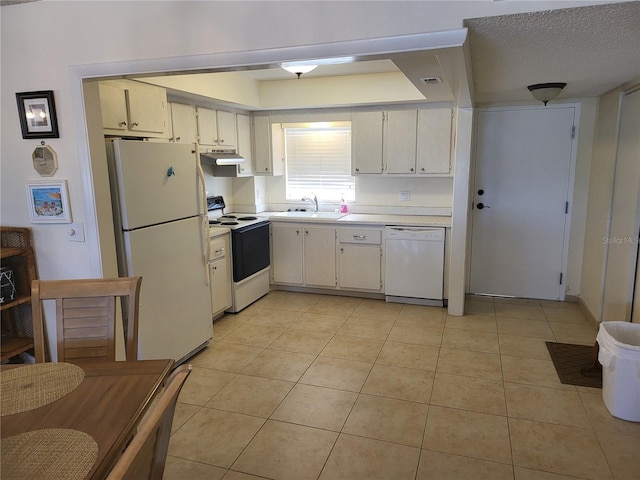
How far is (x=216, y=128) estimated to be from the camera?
14.5ft

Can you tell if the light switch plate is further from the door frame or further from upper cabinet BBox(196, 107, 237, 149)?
the door frame

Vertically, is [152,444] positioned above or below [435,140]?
below

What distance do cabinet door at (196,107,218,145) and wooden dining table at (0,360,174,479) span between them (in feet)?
9.68

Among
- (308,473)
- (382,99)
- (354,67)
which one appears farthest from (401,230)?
(308,473)

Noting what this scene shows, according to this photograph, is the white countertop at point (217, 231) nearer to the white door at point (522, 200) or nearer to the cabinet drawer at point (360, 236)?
the cabinet drawer at point (360, 236)

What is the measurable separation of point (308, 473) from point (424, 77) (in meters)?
2.28

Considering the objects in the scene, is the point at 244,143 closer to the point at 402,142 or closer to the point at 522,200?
the point at 402,142

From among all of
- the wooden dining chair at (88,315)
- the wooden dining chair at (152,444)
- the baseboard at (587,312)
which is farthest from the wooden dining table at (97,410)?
the baseboard at (587,312)

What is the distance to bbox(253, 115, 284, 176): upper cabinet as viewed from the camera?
5.09 meters

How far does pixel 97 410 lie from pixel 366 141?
394cm

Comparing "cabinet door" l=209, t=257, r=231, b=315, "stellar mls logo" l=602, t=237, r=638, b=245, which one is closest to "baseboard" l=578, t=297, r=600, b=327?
"stellar mls logo" l=602, t=237, r=638, b=245

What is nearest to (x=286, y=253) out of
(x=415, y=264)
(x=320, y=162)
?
(x=320, y=162)

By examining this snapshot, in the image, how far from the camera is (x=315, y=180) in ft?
17.6

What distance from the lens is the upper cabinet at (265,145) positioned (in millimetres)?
5090
